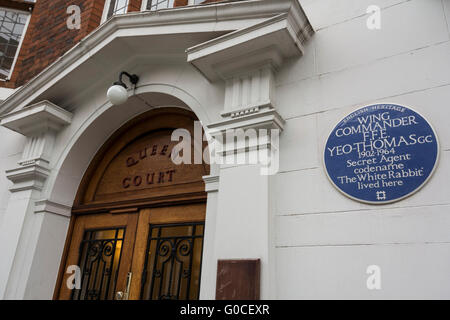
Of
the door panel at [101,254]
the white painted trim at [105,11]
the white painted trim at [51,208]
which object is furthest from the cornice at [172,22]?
the door panel at [101,254]

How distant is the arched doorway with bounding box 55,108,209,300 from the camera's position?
3.17m

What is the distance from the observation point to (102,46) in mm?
3594

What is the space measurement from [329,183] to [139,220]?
2.04 m

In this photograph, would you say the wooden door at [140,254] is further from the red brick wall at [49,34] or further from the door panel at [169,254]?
the red brick wall at [49,34]

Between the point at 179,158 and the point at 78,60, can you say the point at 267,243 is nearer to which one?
the point at 179,158

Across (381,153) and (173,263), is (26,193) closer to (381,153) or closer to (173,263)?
(173,263)

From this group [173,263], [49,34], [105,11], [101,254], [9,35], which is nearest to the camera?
[173,263]

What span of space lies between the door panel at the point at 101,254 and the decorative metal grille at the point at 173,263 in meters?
0.29

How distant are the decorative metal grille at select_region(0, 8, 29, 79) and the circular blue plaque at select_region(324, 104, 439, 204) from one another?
5.74 meters

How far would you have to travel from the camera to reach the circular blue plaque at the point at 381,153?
2.07 meters

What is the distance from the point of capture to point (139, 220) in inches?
141

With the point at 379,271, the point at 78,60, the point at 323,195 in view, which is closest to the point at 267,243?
the point at 323,195

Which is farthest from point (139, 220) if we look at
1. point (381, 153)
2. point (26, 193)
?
point (381, 153)

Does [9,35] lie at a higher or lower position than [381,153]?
higher
